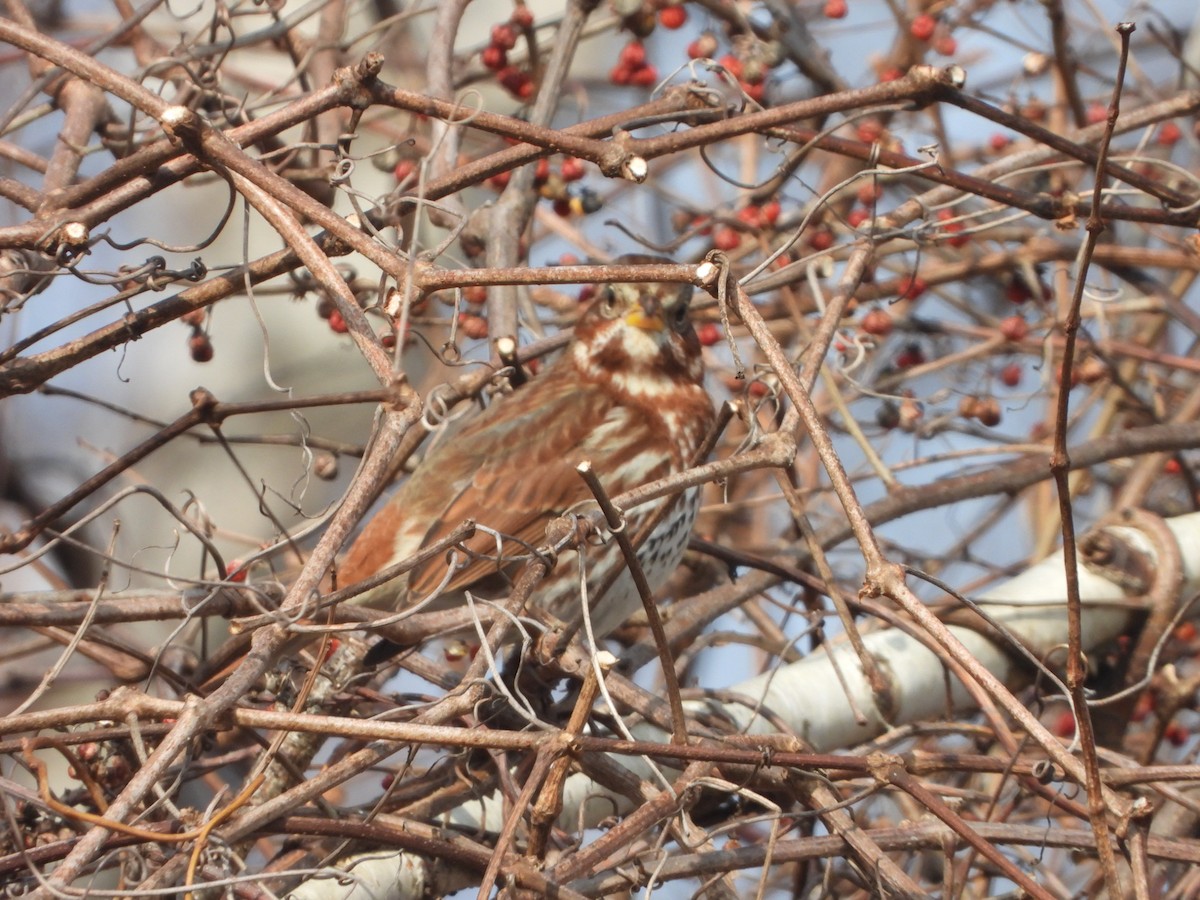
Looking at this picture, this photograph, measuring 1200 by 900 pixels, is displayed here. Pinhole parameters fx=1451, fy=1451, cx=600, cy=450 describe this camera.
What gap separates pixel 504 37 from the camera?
3.57m

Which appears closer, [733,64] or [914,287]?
[733,64]

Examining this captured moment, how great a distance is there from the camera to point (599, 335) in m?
3.60

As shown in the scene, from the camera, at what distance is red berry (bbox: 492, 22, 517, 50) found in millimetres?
3559

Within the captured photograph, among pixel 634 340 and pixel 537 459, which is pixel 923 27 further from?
pixel 537 459

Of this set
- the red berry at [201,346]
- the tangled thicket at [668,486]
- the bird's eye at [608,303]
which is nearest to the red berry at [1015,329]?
the tangled thicket at [668,486]

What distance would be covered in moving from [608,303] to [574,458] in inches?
16.1

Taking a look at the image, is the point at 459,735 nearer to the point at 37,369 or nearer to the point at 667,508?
the point at 667,508

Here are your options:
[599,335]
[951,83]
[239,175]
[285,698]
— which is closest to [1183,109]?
[951,83]

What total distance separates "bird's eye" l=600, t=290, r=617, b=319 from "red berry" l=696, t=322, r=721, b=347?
1.09 ft

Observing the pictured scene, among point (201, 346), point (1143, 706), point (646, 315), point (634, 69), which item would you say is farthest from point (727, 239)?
point (1143, 706)

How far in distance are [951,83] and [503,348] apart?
119 cm

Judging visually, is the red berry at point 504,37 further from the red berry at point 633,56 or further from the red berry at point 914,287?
the red berry at point 914,287

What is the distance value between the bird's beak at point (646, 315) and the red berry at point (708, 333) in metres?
0.28

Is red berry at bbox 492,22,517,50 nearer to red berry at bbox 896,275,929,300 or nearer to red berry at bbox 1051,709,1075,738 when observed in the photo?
red berry at bbox 896,275,929,300
